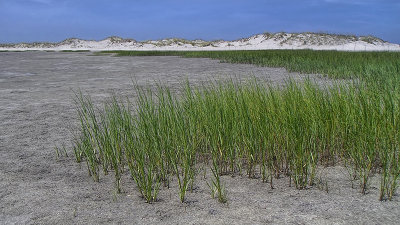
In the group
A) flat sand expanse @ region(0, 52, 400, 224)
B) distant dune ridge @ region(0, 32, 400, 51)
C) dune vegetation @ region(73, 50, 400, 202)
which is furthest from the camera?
distant dune ridge @ region(0, 32, 400, 51)

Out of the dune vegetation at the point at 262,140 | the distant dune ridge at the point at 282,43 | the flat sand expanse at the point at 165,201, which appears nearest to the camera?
the flat sand expanse at the point at 165,201

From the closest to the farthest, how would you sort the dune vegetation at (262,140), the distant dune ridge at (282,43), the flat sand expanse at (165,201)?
the flat sand expanse at (165,201)
the dune vegetation at (262,140)
the distant dune ridge at (282,43)

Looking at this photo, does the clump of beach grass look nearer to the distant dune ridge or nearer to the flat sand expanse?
the flat sand expanse

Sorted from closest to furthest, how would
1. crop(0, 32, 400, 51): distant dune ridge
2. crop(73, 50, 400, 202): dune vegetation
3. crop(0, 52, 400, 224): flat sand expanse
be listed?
crop(0, 52, 400, 224): flat sand expanse < crop(73, 50, 400, 202): dune vegetation < crop(0, 32, 400, 51): distant dune ridge

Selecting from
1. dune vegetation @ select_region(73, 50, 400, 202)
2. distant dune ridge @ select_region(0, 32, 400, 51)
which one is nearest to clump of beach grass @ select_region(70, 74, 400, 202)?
dune vegetation @ select_region(73, 50, 400, 202)

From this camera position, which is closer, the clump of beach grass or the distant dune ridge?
the clump of beach grass

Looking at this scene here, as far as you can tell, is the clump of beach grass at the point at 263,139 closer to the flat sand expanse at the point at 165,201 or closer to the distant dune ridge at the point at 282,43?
the flat sand expanse at the point at 165,201

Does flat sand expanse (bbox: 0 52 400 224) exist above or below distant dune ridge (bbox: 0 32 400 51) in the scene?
below

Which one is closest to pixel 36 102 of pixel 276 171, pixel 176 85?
pixel 176 85

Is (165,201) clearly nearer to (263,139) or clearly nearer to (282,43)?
(263,139)

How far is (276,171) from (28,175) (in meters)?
1.73

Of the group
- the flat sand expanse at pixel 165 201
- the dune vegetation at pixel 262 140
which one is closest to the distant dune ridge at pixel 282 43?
the dune vegetation at pixel 262 140

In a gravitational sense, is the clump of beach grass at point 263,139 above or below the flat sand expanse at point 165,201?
above

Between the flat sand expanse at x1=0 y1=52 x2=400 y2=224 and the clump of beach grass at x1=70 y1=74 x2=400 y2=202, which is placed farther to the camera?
the clump of beach grass at x1=70 y1=74 x2=400 y2=202
